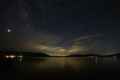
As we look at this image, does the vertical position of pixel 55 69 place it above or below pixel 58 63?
below

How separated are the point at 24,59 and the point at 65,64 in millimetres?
1509

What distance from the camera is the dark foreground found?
5586 mm

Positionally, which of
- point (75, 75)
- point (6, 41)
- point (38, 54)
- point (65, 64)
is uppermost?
point (6, 41)

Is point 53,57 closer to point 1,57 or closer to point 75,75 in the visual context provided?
point 75,75

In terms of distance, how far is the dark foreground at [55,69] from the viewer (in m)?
5.59

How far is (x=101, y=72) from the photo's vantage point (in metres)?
5.70

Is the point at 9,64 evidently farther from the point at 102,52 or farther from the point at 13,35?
the point at 102,52

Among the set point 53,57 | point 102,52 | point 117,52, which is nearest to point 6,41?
point 53,57

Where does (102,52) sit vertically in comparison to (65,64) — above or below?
above

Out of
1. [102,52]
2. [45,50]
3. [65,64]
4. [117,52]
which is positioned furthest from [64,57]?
[117,52]

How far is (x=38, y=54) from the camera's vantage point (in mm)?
5621

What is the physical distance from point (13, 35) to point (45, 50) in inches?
48.3

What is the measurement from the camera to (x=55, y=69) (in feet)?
18.6

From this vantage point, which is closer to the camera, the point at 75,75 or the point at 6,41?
the point at 6,41
